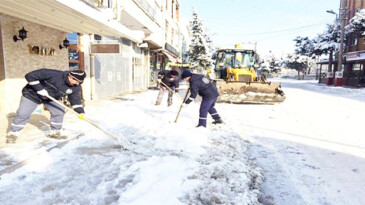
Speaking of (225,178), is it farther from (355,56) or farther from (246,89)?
(355,56)

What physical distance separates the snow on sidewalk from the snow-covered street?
0.01 metres

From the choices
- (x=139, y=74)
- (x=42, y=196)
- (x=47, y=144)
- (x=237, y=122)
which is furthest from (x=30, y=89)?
(x=139, y=74)

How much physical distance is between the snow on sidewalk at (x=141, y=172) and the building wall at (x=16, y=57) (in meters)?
3.09

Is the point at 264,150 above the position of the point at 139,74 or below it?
below

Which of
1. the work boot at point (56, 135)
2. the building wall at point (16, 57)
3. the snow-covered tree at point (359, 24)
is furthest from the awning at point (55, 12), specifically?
the snow-covered tree at point (359, 24)

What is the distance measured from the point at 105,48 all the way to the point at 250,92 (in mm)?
6275

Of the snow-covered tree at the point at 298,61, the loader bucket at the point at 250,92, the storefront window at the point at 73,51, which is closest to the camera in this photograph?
the storefront window at the point at 73,51

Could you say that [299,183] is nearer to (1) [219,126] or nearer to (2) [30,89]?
(1) [219,126]

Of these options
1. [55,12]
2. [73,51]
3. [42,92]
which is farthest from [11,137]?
[73,51]

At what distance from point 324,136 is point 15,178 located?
18.5 feet

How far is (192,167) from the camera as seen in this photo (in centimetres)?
342

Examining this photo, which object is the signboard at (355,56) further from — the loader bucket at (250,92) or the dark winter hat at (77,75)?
the dark winter hat at (77,75)

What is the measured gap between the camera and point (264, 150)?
167 inches

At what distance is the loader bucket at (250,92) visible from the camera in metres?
9.65
